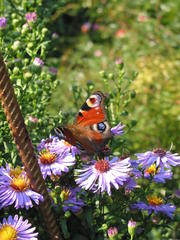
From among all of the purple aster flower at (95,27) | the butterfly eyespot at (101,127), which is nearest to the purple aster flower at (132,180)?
the butterfly eyespot at (101,127)

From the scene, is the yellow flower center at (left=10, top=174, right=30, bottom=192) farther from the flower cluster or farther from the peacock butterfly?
the flower cluster

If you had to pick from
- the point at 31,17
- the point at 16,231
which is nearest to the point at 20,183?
the point at 16,231

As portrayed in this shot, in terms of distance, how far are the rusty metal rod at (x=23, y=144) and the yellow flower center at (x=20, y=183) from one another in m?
0.03

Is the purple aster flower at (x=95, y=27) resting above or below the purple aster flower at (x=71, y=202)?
below

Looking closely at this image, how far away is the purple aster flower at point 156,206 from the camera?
136cm

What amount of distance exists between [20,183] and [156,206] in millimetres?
415

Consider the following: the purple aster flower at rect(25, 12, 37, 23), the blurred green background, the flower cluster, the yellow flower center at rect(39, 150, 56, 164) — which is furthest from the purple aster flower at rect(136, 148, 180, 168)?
the blurred green background

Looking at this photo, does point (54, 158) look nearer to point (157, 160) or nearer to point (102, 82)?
point (157, 160)

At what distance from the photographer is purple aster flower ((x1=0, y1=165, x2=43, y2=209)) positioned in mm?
1167

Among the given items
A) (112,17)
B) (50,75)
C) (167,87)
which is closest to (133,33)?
(112,17)

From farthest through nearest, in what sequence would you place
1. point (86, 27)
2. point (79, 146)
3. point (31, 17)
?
point (86, 27)
point (31, 17)
point (79, 146)

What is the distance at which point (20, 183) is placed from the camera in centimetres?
121

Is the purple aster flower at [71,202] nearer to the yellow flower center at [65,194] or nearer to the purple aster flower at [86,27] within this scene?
the yellow flower center at [65,194]

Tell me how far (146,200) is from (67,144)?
0.27 m
